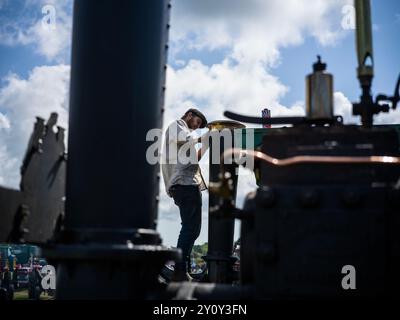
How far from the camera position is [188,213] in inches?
198

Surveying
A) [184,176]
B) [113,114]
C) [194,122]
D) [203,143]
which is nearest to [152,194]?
[113,114]

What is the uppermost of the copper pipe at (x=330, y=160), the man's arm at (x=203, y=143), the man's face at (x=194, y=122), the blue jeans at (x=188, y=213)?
the man's face at (x=194, y=122)

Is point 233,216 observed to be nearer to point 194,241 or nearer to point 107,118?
point 107,118

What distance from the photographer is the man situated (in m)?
4.93

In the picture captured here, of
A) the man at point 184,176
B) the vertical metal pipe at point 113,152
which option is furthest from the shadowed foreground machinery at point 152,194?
the man at point 184,176

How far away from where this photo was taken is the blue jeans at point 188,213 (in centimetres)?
480

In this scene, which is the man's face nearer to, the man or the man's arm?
the man

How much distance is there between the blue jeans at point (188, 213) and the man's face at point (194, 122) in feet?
2.65

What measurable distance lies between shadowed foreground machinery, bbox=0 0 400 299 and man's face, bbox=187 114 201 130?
9.43 ft

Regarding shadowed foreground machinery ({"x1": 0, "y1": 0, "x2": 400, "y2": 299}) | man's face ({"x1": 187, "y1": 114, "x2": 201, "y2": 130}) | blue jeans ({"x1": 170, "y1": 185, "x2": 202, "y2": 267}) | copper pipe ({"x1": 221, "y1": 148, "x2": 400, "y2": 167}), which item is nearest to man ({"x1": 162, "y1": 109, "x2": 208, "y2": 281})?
blue jeans ({"x1": 170, "y1": 185, "x2": 202, "y2": 267})

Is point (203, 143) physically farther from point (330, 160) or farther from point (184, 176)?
point (330, 160)

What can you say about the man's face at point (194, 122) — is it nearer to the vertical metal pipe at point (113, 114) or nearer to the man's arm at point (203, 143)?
the man's arm at point (203, 143)
